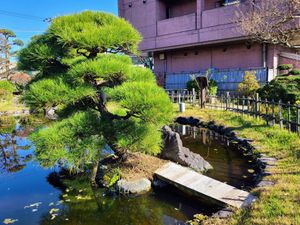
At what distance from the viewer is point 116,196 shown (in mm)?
4945

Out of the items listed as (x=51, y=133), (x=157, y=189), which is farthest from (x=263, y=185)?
(x=51, y=133)

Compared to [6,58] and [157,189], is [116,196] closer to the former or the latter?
[157,189]

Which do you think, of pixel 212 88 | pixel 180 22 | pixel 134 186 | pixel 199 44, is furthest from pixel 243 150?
pixel 180 22

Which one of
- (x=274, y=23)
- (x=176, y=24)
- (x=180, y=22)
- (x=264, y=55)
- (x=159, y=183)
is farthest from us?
(x=176, y=24)

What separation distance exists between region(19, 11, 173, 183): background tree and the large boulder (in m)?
1.07

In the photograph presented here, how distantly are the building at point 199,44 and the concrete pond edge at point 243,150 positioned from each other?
19.8 ft

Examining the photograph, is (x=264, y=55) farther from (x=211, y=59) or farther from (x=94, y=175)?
(x=94, y=175)

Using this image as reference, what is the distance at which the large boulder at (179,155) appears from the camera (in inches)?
238

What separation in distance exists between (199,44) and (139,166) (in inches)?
521

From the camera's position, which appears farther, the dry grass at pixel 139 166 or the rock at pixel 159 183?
the dry grass at pixel 139 166

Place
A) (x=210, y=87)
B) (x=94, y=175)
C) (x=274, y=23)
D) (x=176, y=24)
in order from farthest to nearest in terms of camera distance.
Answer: (x=176, y=24) < (x=210, y=87) < (x=274, y=23) < (x=94, y=175)

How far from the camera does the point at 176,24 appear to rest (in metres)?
18.4

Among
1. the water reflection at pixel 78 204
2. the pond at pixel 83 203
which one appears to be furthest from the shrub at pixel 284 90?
the water reflection at pixel 78 204

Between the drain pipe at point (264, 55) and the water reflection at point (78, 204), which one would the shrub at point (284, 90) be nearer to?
the drain pipe at point (264, 55)
